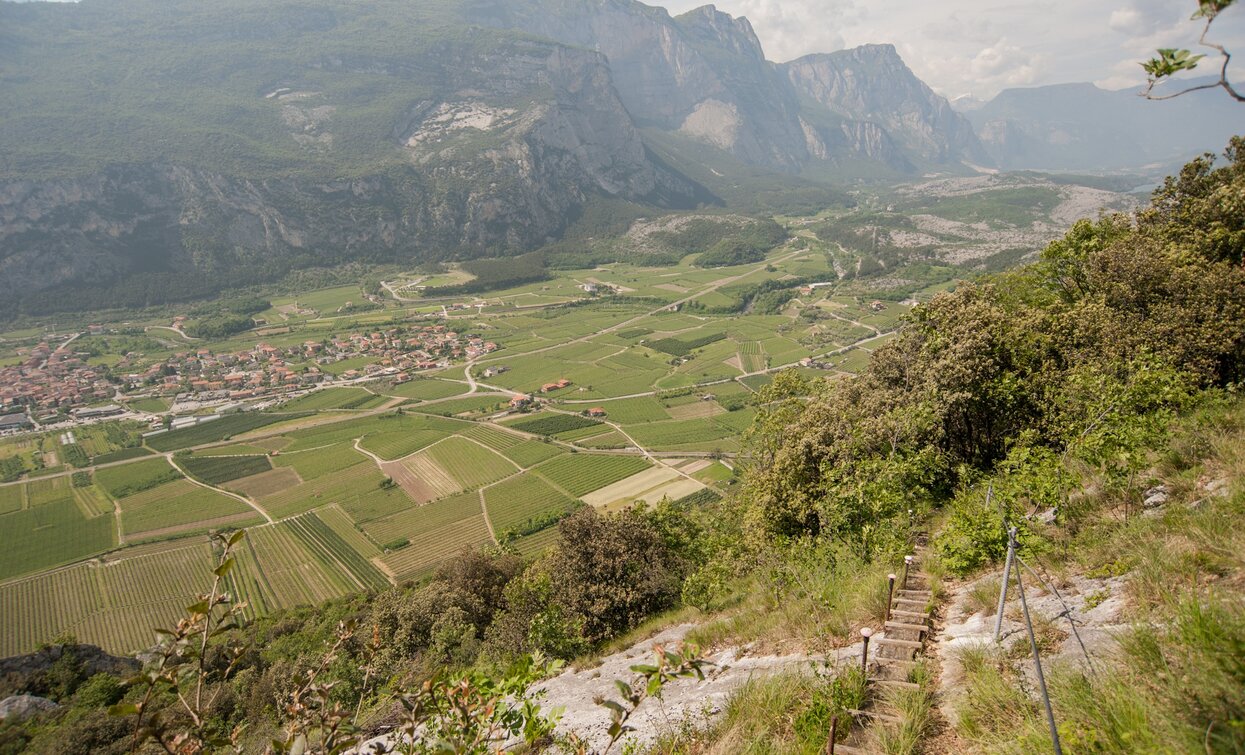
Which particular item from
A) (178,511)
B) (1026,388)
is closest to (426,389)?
(178,511)

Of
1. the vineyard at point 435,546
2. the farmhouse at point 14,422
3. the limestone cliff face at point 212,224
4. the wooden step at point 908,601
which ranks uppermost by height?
the limestone cliff face at point 212,224

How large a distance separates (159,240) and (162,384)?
97.9 meters

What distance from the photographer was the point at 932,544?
1100 cm

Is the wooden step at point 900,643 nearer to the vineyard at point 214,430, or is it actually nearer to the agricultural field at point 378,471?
the agricultural field at point 378,471

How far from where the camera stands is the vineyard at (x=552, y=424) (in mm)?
71375

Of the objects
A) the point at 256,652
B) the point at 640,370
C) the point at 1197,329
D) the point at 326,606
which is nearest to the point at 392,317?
the point at 640,370

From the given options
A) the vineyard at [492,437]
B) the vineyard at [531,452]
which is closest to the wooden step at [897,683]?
the vineyard at [531,452]

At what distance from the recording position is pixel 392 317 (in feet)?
427

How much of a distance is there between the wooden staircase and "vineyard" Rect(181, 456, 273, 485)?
2883 inches

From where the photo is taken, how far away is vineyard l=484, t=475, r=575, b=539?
5206 cm

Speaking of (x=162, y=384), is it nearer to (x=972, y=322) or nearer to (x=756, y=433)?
(x=756, y=433)

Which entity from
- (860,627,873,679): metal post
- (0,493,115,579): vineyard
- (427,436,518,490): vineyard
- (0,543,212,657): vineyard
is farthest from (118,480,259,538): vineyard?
A: (860,627,873,679): metal post

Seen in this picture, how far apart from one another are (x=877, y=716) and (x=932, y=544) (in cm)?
620

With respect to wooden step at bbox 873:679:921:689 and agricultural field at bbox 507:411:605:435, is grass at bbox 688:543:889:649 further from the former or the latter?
agricultural field at bbox 507:411:605:435
